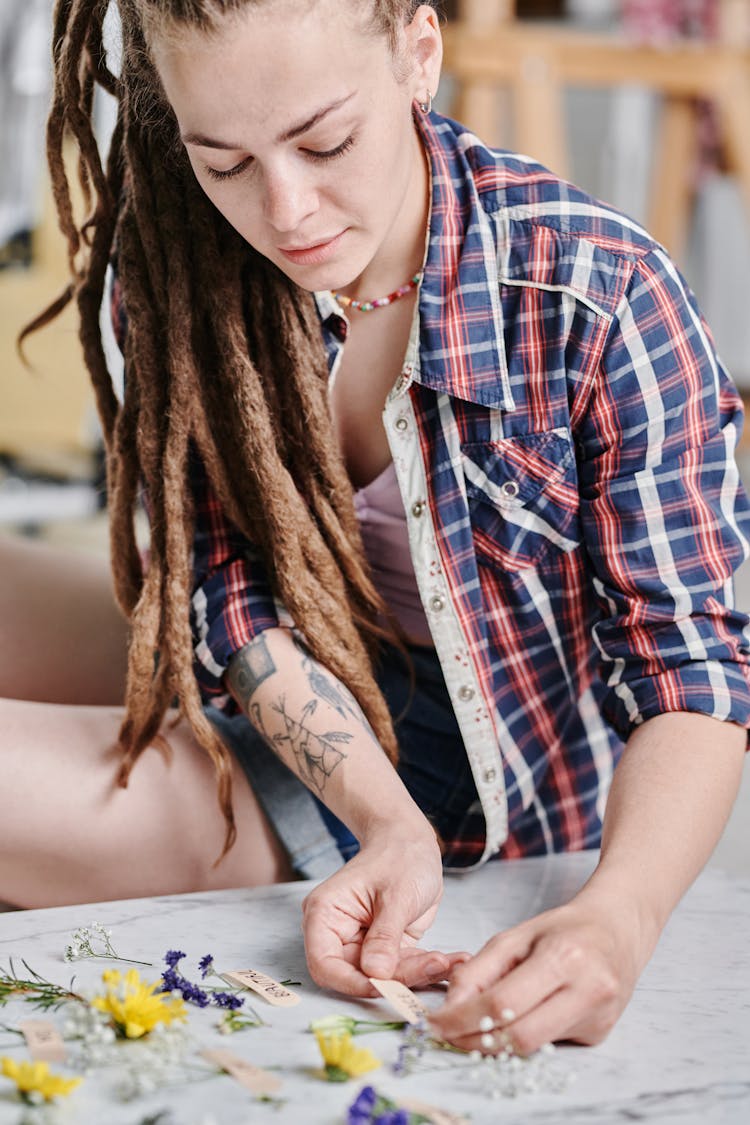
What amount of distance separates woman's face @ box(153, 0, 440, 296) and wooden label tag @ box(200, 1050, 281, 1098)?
24.4 inches

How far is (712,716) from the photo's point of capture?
44.7 inches

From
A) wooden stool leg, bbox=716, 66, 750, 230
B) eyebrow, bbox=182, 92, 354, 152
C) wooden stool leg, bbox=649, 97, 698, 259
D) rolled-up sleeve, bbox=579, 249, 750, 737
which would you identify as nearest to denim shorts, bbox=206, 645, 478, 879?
rolled-up sleeve, bbox=579, 249, 750, 737

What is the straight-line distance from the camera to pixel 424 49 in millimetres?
1127

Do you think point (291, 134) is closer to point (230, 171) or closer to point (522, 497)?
point (230, 171)

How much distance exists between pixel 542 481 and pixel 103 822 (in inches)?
20.6

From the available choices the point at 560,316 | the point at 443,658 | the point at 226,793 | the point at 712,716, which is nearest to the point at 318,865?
the point at 226,793

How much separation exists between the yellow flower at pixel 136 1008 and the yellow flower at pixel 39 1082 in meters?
0.06

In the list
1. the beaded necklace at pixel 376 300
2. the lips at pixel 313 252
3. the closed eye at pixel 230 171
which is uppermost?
the closed eye at pixel 230 171

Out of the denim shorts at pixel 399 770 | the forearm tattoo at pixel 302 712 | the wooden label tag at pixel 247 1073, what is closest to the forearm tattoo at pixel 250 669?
the forearm tattoo at pixel 302 712

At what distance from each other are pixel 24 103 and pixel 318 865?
10.1 feet

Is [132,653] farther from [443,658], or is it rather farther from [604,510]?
[604,510]

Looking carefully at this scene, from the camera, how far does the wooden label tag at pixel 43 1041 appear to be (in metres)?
0.86

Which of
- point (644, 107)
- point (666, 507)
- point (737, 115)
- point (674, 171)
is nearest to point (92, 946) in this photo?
point (666, 507)

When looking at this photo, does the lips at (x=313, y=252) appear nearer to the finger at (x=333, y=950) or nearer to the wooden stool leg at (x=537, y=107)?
the finger at (x=333, y=950)
